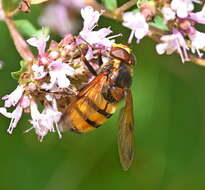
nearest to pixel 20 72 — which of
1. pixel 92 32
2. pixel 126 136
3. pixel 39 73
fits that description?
pixel 39 73

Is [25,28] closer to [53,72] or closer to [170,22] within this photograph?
[53,72]

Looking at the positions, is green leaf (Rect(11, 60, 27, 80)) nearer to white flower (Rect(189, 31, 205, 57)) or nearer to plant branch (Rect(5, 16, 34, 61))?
plant branch (Rect(5, 16, 34, 61))

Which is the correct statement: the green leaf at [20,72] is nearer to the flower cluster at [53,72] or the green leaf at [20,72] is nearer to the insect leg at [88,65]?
the flower cluster at [53,72]

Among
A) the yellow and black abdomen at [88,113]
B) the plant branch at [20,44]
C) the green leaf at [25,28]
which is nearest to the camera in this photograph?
the yellow and black abdomen at [88,113]

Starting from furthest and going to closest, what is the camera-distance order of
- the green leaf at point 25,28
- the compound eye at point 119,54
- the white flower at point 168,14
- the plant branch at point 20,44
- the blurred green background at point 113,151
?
the blurred green background at point 113,151 < the green leaf at point 25,28 < the plant branch at point 20,44 < the compound eye at point 119,54 < the white flower at point 168,14

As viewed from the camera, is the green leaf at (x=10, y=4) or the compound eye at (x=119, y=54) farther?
the green leaf at (x=10, y=4)

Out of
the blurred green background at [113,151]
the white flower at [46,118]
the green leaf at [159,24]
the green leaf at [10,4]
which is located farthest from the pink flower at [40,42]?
the blurred green background at [113,151]

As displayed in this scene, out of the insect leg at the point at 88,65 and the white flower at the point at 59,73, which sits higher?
the white flower at the point at 59,73
